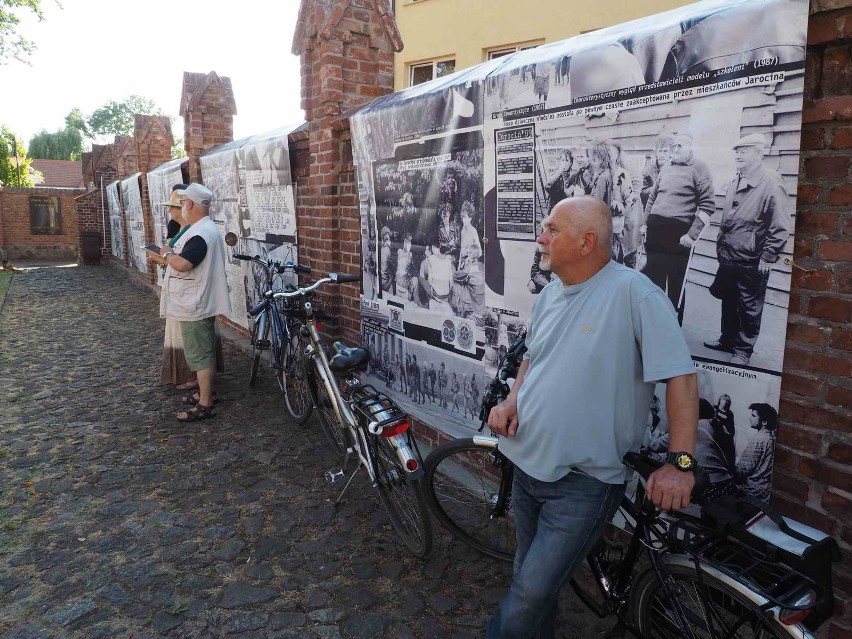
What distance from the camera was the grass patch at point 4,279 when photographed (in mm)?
15427

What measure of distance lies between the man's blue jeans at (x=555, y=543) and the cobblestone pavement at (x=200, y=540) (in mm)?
783

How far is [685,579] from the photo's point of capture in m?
2.25

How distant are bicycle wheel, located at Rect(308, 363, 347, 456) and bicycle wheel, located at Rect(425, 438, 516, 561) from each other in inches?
40.6

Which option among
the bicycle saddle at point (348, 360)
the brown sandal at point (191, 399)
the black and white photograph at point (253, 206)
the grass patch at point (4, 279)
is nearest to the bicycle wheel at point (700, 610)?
the bicycle saddle at point (348, 360)

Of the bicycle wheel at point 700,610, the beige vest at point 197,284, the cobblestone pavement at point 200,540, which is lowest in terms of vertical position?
the cobblestone pavement at point 200,540

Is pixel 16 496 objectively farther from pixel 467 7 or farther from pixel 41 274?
pixel 41 274

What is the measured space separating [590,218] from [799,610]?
53.2 inches

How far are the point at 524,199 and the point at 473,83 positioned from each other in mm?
814

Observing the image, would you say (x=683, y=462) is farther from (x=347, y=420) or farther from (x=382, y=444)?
(x=347, y=420)

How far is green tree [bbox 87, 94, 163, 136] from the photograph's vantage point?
3233 inches

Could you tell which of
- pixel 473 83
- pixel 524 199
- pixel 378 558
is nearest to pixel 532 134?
pixel 524 199

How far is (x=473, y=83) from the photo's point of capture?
3.54 metres

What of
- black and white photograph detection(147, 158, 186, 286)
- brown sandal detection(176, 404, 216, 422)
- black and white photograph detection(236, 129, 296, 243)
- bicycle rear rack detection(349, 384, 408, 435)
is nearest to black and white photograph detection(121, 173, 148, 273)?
black and white photograph detection(147, 158, 186, 286)

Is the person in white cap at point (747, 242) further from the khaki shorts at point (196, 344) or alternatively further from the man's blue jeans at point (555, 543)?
the khaki shorts at point (196, 344)
